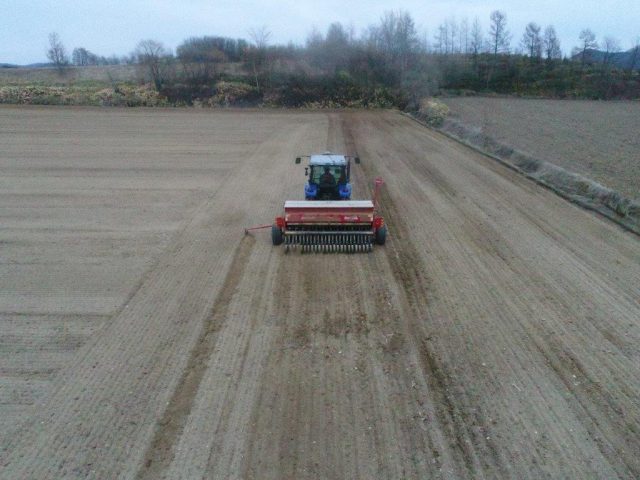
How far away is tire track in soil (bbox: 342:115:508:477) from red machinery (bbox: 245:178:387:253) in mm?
771

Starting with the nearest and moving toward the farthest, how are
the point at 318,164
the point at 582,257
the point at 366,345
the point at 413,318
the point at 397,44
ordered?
1. the point at 366,345
2. the point at 413,318
3. the point at 582,257
4. the point at 318,164
5. the point at 397,44

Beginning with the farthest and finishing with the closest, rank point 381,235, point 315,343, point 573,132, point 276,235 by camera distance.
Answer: point 573,132 → point 276,235 → point 381,235 → point 315,343

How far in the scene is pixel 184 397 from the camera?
23.3 feet

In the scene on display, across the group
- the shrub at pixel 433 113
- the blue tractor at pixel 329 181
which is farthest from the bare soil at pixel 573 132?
the blue tractor at pixel 329 181

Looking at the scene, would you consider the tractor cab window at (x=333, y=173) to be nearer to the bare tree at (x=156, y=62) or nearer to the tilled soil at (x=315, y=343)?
the tilled soil at (x=315, y=343)

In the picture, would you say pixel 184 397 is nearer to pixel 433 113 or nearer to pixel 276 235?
pixel 276 235

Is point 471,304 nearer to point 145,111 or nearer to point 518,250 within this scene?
point 518,250

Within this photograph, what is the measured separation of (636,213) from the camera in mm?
14133

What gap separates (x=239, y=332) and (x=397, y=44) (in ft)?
202

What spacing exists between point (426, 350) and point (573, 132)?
89.5 feet

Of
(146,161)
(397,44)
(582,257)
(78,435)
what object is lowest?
(78,435)

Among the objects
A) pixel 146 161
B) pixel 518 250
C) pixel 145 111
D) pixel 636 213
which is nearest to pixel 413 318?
pixel 518 250

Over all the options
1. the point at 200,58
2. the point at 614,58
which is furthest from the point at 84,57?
the point at 614,58

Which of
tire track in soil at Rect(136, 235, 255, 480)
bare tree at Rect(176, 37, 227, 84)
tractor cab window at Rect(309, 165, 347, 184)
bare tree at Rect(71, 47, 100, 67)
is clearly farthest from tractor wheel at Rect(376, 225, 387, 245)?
bare tree at Rect(71, 47, 100, 67)
